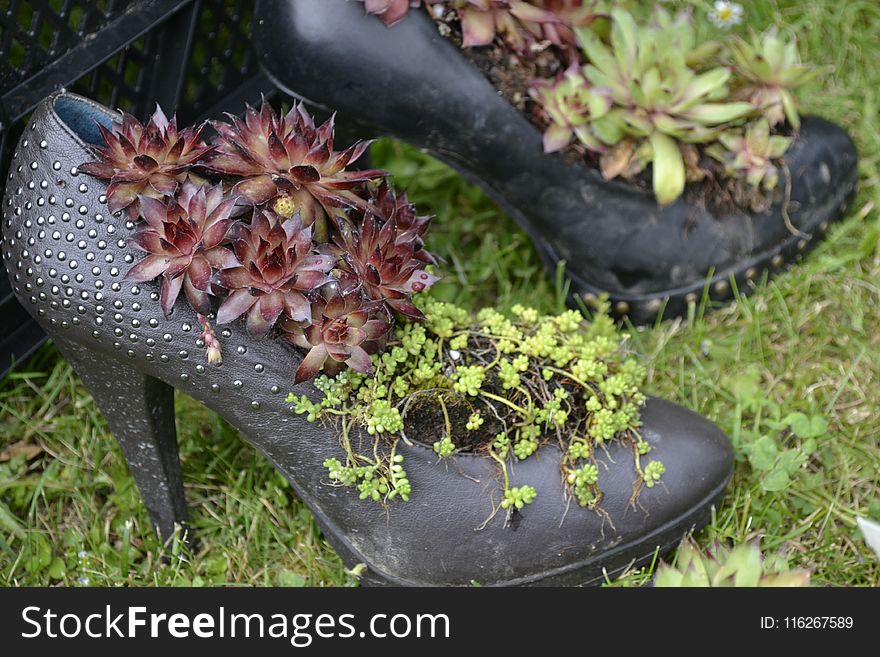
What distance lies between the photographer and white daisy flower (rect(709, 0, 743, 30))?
244 centimetres

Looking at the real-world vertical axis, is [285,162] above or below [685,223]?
above

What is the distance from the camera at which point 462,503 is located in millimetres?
1454

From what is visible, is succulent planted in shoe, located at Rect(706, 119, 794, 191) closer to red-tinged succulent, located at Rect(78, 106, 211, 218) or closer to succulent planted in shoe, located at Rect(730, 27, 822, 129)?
succulent planted in shoe, located at Rect(730, 27, 822, 129)

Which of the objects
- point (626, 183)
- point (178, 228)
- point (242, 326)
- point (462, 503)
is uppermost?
point (178, 228)

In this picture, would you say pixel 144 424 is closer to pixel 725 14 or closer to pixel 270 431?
pixel 270 431

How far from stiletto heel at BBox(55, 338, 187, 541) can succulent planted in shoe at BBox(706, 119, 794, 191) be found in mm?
1126

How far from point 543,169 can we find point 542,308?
34 cm

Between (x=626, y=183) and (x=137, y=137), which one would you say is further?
(x=626, y=183)

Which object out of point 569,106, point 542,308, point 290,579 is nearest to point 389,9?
point 569,106

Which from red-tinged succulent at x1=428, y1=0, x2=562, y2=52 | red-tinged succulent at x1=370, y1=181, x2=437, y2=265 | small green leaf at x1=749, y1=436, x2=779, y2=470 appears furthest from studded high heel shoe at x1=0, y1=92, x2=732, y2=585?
red-tinged succulent at x1=428, y1=0, x2=562, y2=52

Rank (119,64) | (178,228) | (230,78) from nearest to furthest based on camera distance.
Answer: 1. (178,228)
2. (119,64)
3. (230,78)
